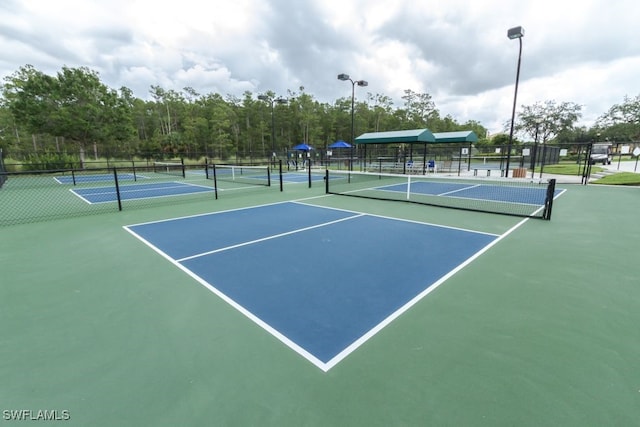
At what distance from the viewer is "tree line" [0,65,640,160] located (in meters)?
26.9

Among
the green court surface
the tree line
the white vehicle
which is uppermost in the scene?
the tree line

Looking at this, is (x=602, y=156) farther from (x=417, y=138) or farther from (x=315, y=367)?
(x=315, y=367)

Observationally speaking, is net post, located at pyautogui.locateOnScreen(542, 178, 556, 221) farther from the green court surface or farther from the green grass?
the green grass

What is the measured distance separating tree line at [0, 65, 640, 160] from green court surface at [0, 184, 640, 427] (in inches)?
1049

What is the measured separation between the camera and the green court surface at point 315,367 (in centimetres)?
212

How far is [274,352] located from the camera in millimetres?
2758

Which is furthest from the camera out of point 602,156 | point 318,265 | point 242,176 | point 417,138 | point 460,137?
point 602,156

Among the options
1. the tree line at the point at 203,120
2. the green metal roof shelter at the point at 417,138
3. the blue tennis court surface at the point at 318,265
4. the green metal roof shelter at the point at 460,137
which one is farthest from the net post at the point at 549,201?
the tree line at the point at 203,120

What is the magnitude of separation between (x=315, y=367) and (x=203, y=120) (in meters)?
53.3

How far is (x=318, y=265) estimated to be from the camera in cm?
487

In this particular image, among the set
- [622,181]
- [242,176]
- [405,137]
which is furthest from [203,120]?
[622,181]

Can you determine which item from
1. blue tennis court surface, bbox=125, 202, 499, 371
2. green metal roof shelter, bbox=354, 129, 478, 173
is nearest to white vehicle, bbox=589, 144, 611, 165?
green metal roof shelter, bbox=354, 129, 478, 173

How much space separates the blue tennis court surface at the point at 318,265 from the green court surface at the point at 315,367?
171 mm

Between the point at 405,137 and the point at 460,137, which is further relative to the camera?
the point at 460,137
